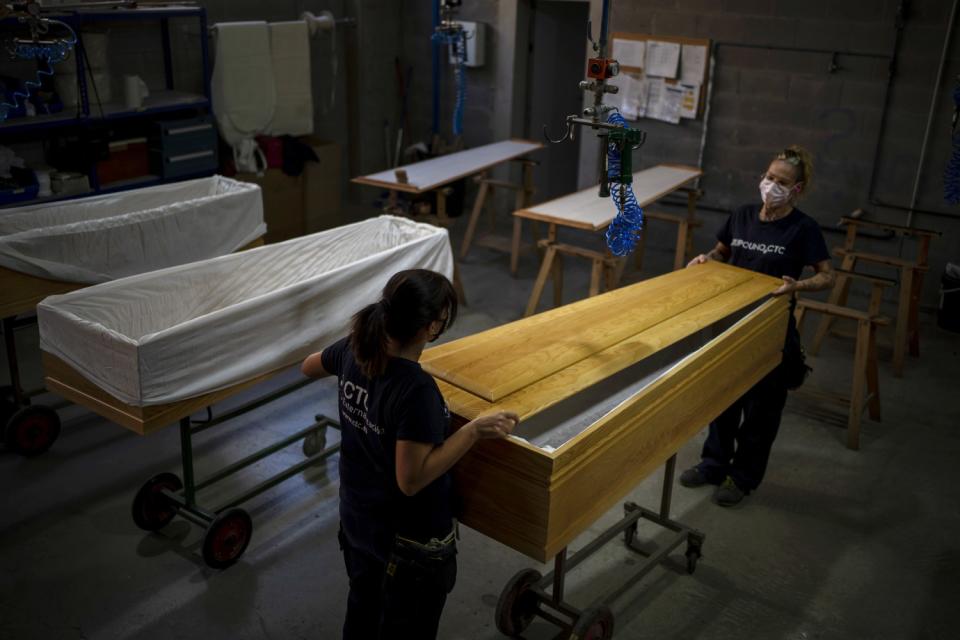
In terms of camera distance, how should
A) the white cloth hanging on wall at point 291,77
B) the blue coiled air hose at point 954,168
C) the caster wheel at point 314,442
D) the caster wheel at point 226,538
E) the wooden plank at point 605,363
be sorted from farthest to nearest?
the white cloth hanging on wall at point 291,77, the blue coiled air hose at point 954,168, the caster wheel at point 314,442, the caster wheel at point 226,538, the wooden plank at point 605,363

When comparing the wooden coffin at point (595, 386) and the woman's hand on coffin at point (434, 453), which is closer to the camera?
the woman's hand on coffin at point (434, 453)

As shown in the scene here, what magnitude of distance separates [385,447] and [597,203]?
3.64 m

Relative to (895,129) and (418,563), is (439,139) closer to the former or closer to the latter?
(895,129)

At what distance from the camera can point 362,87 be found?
7852 millimetres

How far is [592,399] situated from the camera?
303cm

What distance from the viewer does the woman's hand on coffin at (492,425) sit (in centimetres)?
215

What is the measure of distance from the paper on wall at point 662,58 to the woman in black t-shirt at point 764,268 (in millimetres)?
3204

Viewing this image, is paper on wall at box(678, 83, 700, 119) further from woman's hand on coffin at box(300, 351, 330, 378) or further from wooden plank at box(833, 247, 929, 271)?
woman's hand on coffin at box(300, 351, 330, 378)

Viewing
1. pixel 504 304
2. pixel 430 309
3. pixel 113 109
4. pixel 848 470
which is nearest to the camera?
pixel 430 309

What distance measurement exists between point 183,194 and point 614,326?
278cm

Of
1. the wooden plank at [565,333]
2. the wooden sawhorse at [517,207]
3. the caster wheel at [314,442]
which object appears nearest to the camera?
the wooden plank at [565,333]

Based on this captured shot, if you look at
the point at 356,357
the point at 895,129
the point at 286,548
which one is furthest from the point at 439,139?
the point at 356,357

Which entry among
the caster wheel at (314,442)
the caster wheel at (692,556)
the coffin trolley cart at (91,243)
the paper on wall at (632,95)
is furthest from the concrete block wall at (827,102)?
the caster wheel at (314,442)

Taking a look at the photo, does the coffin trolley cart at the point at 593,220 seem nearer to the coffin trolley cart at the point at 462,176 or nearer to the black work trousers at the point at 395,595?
the coffin trolley cart at the point at 462,176
